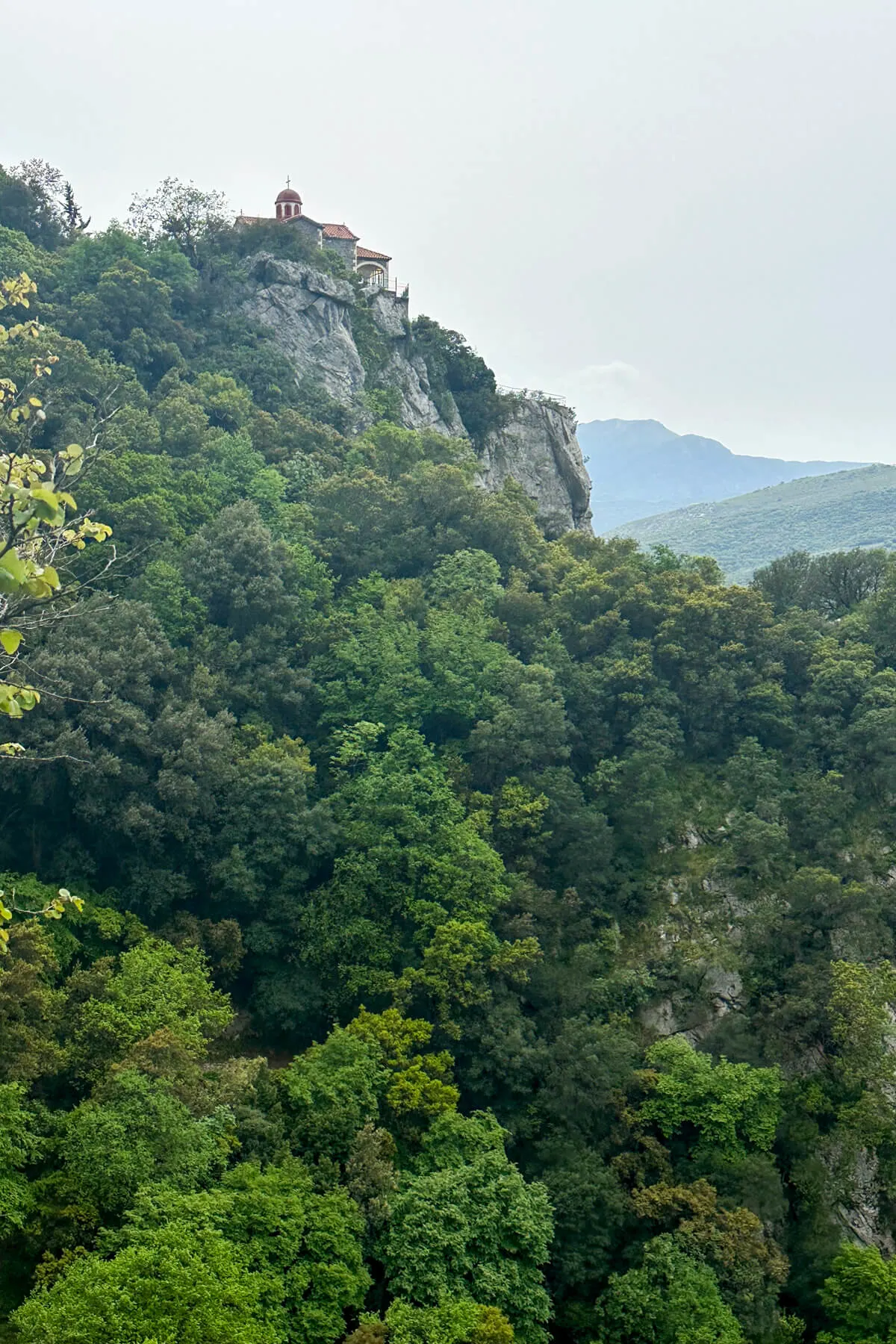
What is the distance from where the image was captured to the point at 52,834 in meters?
20.1

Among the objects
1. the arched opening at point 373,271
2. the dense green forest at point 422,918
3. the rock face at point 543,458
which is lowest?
the dense green forest at point 422,918

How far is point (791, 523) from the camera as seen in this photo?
7894 cm

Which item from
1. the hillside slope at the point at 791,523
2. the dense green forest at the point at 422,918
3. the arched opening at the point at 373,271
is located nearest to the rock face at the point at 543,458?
the arched opening at the point at 373,271

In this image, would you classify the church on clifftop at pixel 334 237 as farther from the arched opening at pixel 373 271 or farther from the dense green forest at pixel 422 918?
the dense green forest at pixel 422 918

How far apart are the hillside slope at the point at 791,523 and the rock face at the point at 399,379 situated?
2030 centimetres

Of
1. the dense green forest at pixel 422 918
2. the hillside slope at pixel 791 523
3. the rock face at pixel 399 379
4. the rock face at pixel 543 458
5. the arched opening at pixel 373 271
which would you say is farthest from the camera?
the hillside slope at pixel 791 523

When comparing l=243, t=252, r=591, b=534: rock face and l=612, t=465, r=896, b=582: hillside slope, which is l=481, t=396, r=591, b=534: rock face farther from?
l=612, t=465, r=896, b=582: hillside slope

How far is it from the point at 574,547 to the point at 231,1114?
893 inches

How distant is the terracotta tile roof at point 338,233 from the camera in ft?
148

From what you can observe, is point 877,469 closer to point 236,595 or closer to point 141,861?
point 236,595

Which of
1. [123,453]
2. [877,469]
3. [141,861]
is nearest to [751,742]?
[141,861]

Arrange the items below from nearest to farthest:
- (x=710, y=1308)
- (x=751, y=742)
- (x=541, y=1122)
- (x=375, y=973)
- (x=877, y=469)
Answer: (x=710, y=1308) → (x=541, y=1122) → (x=375, y=973) → (x=751, y=742) → (x=877, y=469)

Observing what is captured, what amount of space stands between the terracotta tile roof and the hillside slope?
3121 centimetres

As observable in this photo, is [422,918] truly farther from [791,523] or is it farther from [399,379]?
[791,523]
